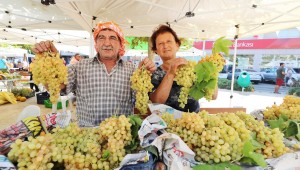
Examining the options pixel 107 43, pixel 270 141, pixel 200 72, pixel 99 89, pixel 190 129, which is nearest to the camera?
pixel 190 129

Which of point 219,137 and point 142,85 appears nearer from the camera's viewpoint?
→ point 219,137

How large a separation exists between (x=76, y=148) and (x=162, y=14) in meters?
4.76

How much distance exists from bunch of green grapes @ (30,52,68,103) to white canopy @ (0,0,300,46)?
92.6 inches

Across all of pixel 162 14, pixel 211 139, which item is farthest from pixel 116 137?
pixel 162 14

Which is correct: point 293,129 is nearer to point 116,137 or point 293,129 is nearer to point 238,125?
point 238,125

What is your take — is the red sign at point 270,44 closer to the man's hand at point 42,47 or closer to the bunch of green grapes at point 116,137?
the man's hand at point 42,47

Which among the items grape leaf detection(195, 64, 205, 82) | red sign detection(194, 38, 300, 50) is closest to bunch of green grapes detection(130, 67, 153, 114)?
grape leaf detection(195, 64, 205, 82)

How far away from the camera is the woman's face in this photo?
2100 mm

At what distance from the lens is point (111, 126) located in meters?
1.12

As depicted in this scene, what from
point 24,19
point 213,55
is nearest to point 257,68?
point 24,19

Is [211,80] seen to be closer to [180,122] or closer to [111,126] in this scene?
[180,122]

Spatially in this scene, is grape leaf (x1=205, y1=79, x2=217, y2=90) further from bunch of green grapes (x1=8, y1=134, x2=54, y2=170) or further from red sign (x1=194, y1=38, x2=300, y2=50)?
red sign (x1=194, y1=38, x2=300, y2=50)

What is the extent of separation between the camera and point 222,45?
1469 mm

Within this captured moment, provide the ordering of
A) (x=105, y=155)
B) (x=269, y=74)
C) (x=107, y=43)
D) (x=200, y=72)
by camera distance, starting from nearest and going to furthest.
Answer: (x=105, y=155), (x=200, y=72), (x=107, y=43), (x=269, y=74)
